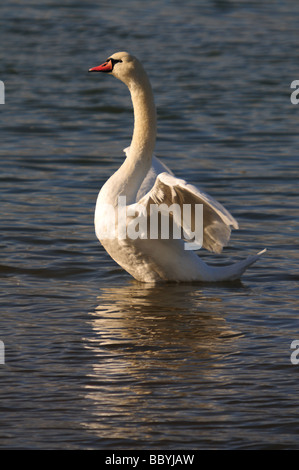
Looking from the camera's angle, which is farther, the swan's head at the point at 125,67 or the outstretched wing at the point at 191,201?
the swan's head at the point at 125,67

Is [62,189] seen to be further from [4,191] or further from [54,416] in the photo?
[54,416]

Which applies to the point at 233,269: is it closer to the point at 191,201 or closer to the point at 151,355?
the point at 191,201

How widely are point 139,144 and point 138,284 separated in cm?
112

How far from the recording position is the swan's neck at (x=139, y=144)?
7.51m

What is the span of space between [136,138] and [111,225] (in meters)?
0.81

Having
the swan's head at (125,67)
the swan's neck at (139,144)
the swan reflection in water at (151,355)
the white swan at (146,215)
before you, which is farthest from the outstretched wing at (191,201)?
the swan's head at (125,67)

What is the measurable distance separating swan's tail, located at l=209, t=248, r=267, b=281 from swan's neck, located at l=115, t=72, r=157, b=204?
0.98 meters

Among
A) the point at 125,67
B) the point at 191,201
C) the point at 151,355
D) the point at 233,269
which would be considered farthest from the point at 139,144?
the point at 151,355

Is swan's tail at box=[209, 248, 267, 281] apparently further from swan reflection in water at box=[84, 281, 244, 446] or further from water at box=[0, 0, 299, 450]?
swan reflection in water at box=[84, 281, 244, 446]

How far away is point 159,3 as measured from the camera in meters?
24.6

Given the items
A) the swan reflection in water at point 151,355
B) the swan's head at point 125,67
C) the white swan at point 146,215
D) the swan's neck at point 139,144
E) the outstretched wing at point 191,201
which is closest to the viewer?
the swan reflection in water at point 151,355

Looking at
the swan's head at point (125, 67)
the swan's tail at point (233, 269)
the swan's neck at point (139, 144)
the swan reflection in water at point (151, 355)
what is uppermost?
the swan's head at point (125, 67)

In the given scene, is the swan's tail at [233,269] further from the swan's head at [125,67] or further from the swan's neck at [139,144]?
the swan's head at [125,67]

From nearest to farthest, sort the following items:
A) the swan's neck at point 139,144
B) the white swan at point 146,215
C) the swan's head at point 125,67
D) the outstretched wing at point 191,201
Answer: the outstretched wing at point 191,201 < the white swan at point 146,215 < the swan's neck at point 139,144 < the swan's head at point 125,67
